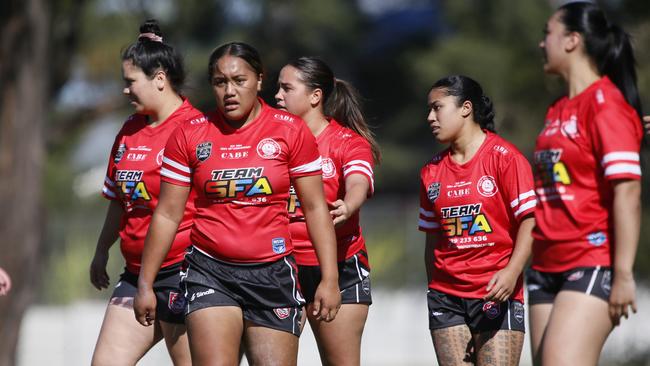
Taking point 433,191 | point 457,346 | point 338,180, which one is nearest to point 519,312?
point 457,346

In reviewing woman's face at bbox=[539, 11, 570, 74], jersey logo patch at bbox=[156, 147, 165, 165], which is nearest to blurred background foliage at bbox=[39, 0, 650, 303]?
jersey logo patch at bbox=[156, 147, 165, 165]

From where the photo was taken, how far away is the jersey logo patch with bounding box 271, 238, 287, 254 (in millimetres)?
5355

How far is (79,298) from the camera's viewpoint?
49.8 ft

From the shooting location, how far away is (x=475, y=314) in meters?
5.77

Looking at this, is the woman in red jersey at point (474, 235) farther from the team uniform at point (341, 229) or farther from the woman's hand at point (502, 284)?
the team uniform at point (341, 229)

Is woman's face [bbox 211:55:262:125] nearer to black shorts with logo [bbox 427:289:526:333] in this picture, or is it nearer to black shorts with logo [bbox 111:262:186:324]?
black shorts with logo [bbox 111:262:186:324]

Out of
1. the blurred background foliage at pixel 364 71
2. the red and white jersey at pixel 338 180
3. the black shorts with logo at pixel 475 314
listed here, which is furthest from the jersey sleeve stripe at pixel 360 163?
the blurred background foliage at pixel 364 71

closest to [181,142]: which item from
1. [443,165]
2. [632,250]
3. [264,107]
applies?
[264,107]

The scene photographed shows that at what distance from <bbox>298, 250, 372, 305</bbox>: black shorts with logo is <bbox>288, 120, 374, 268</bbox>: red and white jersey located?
48 mm

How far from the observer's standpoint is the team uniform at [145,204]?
5900 mm

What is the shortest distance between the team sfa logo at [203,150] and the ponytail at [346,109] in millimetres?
1430

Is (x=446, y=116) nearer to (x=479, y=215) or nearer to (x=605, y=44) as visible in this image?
(x=479, y=215)

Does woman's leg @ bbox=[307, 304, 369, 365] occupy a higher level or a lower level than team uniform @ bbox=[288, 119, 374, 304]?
lower

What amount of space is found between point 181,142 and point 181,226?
0.71 m
